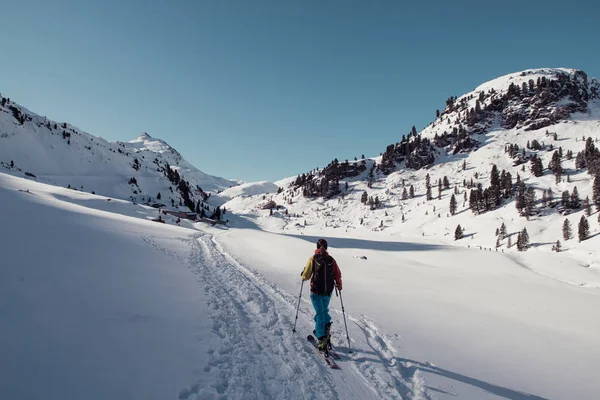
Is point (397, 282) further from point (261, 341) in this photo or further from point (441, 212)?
point (441, 212)

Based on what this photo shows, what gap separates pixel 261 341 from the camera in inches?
313

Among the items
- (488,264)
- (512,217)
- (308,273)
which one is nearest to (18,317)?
(308,273)

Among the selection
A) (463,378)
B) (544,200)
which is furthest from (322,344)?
(544,200)

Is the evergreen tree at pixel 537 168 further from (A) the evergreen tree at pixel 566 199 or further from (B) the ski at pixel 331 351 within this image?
(B) the ski at pixel 331 351

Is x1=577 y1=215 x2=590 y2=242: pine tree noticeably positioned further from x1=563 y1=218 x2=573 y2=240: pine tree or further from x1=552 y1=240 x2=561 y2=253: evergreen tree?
x1=552 y1=240 x2=561 y2=253: evergreen tree

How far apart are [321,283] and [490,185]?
125120 mm

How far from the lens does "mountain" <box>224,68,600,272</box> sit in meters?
76.2

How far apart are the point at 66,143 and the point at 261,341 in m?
169

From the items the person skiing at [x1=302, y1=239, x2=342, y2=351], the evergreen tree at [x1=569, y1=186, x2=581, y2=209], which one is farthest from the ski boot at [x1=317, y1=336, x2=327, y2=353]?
the evergreen tree at [x1=569, y1=186, x2=581, y2=209]

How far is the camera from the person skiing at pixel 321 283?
805cm

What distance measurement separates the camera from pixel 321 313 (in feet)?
26.7

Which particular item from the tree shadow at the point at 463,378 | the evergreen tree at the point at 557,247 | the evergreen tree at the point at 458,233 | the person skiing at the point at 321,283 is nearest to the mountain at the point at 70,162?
the person skiing at the point at 321,283

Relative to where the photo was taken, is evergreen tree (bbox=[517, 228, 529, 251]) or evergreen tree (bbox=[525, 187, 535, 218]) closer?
evergreen tree (bbox=[517, 228, 529, 251])

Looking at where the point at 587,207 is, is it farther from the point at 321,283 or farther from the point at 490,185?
the point at 321,283
